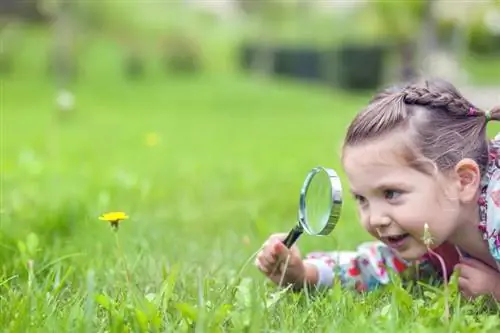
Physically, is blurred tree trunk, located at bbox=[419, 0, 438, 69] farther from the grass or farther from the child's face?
the child's face

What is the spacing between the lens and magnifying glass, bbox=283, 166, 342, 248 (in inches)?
79.0

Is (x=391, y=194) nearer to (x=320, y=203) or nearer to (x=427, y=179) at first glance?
(x=427, y=179)

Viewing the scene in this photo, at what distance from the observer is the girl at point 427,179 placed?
2.20 metres

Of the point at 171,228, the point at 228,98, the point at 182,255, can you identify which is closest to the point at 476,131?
the point at 182,255

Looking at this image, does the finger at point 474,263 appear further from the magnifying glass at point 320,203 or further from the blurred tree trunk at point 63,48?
the blurred tree trunk at point 63,48

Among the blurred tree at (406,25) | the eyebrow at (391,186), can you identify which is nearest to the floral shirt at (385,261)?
the eyebrow at (391,186)

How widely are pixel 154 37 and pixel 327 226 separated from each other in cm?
2631

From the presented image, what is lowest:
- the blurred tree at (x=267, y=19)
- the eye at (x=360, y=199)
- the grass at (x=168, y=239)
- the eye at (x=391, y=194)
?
the blurred tree at (x=267, y=19)

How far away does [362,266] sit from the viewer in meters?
2.64

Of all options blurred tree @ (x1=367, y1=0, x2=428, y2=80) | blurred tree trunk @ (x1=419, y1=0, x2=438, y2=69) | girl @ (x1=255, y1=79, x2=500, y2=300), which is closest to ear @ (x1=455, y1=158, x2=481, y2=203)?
girl @ (x1=255, y1=79, x2=500, y2=300)

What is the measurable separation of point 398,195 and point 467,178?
0.19 meters

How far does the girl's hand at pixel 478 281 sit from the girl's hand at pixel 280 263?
15.9 inches

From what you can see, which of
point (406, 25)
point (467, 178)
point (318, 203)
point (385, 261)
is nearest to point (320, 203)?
point (318, 203)

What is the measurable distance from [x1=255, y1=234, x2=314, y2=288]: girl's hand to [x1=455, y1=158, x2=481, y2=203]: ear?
1.50ft
